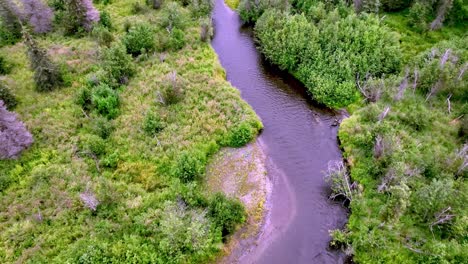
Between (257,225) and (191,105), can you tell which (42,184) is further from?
(257,225)

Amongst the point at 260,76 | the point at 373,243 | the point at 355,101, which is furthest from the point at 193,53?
the point at 373,243

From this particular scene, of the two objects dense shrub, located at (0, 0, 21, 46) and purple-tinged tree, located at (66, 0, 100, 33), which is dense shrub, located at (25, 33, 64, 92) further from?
dense shrub, located at (0, 0, 21, 46)

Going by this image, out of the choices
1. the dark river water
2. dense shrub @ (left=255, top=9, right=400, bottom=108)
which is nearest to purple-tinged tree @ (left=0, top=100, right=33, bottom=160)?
the dark river water

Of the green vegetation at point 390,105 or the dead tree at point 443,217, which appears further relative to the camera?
the green vegetation at point 390,105

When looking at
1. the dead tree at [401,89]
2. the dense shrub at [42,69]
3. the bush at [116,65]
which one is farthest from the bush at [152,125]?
the dead tree at [401,89]

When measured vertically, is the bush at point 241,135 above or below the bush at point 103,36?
below

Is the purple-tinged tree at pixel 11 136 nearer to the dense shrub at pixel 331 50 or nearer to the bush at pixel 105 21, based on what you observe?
the bush at pixel 105 21
